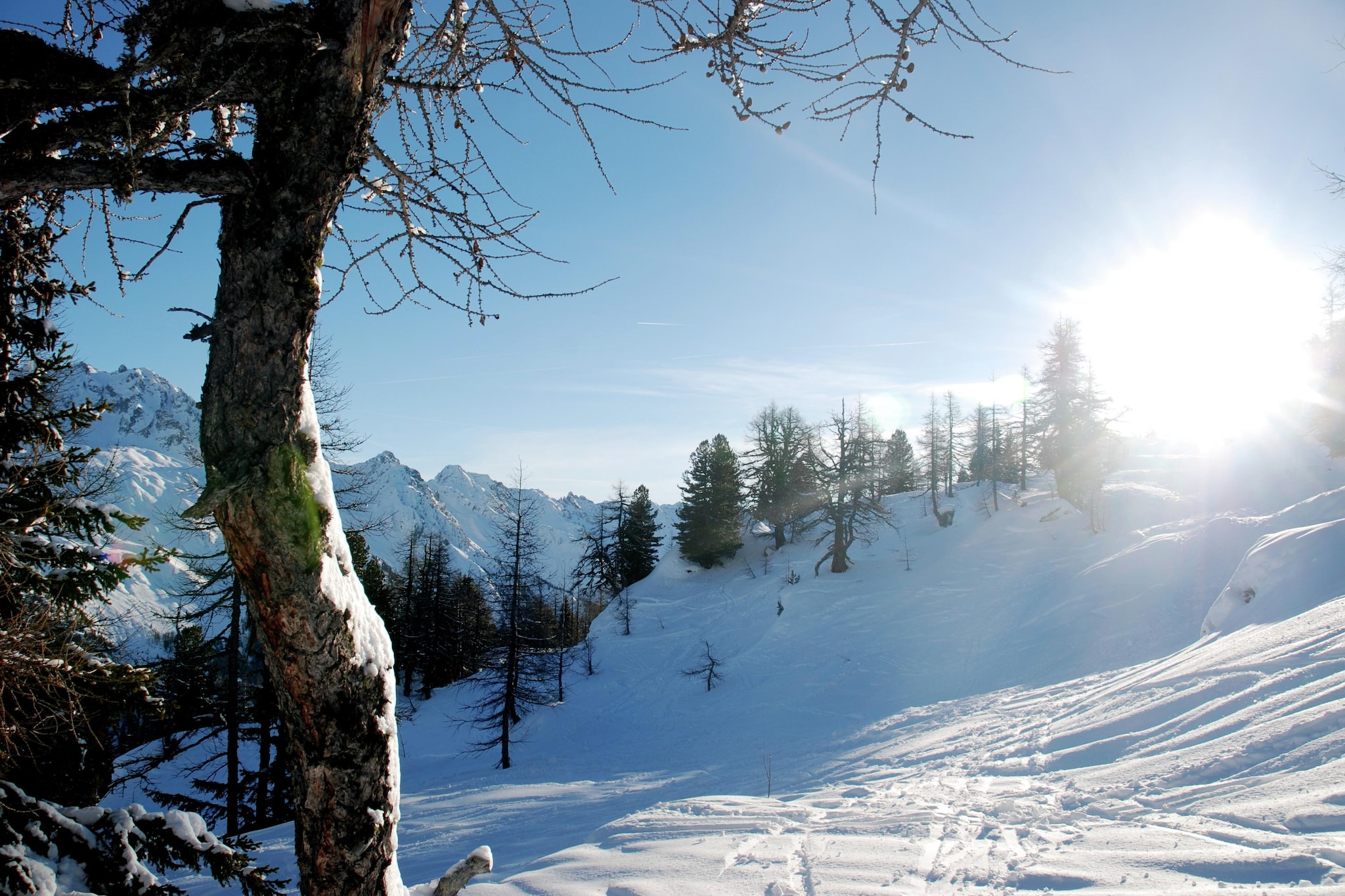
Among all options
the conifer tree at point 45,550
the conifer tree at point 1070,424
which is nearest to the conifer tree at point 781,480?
the conifer tree at point 1070,424

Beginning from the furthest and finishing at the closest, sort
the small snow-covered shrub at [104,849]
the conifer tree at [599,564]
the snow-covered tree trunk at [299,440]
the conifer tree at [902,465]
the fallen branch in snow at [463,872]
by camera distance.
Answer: the conifer tree at [902,465] < the conifer tree at [599,564] < the small snow-covered shrub at [104,849] < the fallen branch in snow at [463,872] < the snow-covered tree trunk at [299,440]

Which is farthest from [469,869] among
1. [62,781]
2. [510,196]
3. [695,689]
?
[695,689]

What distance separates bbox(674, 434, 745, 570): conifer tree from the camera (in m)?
32.7

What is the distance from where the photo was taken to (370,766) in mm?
1845

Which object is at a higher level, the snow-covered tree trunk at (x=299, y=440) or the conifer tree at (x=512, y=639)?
the snow-covered tree trunk at (x=299, y=440)

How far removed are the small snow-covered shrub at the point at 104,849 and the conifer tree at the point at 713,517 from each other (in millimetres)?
29577

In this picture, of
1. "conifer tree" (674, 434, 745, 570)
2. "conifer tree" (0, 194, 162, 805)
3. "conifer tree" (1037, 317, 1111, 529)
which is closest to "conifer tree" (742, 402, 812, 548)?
"conifer tree" (674, 434, 745, 570)

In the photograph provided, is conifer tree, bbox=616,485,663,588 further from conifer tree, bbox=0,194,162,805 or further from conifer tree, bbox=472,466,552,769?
conifer tree, bbox=0,194,162,805

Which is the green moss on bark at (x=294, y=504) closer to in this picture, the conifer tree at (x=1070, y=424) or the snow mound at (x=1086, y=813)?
the snow mound at (x=1086, y=813)

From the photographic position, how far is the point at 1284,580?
34.8 ft

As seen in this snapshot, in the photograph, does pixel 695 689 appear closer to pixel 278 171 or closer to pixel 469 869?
pixel 469 869

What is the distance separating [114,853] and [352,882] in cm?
263

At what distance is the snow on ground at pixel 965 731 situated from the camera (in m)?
4.68

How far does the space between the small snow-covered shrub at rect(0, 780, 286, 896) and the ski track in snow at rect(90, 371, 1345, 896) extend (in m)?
1.97
